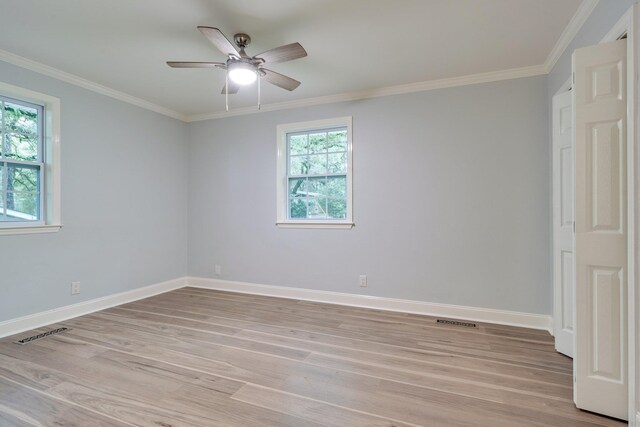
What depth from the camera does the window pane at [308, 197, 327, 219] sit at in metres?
3.99

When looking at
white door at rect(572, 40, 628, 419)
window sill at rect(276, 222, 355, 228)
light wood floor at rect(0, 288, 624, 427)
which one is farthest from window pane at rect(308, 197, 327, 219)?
white door at rect(572, 40, 628, 419)

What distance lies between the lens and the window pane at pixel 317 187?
157 inches

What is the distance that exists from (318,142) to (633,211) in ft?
10.3

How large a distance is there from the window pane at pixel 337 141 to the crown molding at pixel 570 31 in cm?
217

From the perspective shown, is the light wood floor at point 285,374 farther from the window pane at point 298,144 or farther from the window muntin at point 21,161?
the window pane at point 298,144

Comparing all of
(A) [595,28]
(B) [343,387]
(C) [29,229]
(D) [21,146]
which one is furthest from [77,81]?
(A) [595,28]

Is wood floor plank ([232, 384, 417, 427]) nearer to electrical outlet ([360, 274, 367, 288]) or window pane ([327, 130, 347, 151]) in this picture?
electrical outlet ([360, 274, 367, 288])

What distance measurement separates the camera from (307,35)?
2.47 metres

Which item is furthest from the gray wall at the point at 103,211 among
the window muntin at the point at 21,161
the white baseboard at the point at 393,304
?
the white baseboard at the point at 393,304

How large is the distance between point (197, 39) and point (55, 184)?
219 centimetres

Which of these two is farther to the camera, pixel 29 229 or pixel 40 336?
pixel 29 229

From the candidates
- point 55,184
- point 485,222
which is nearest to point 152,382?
point 55,184

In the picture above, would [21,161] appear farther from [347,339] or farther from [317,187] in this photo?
[347,339]

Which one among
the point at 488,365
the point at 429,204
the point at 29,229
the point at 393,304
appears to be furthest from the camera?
the point at 393,304
